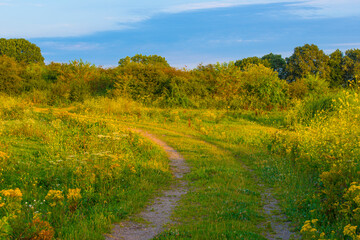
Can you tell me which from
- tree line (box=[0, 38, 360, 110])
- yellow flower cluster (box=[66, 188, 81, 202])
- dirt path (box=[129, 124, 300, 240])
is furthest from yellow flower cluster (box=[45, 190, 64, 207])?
tree line (box=[0, 38, 360, 110])

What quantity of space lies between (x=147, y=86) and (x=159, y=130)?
11.7 meters

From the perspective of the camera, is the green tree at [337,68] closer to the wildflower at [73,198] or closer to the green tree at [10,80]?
the green tree at [10,80]

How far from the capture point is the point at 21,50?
56.4 m

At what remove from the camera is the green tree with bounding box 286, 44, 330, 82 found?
53.1 metres

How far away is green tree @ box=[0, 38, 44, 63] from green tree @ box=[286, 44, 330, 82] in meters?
43.6

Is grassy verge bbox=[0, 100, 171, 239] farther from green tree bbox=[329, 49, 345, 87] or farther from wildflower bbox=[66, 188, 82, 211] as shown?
green tree bbox=[329, 49, 345, 87]

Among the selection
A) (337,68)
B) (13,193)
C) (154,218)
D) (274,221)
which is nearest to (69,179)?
(13,193)

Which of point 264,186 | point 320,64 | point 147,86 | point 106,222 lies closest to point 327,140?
point 264,186

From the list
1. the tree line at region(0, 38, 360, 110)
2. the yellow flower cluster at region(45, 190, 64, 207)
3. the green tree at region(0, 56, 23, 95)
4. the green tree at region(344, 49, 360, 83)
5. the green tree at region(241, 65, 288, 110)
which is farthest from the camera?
the green tree at region(344, 49, 360, 83)

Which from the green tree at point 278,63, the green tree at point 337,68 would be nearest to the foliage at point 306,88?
the green tree at point 337,68

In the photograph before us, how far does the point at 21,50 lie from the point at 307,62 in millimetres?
48358

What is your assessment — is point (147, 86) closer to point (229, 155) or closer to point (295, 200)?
point (229, 155)

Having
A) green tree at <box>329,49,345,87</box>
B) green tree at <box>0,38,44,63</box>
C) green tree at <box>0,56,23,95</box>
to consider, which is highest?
green tree at <box>0,38,44,63</box>

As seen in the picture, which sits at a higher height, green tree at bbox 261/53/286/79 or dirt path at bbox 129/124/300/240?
green tree at bbox 261/53/286/79
